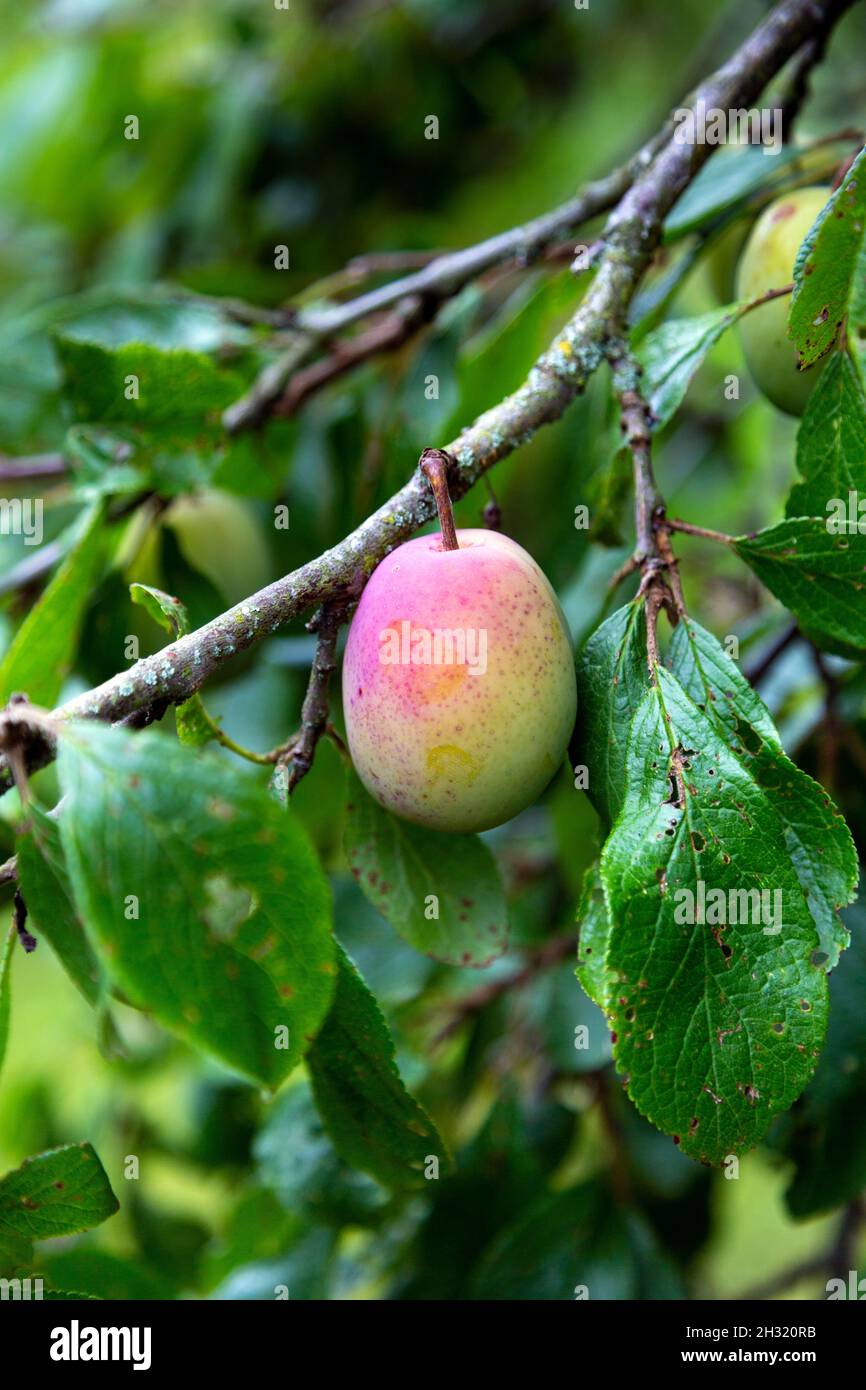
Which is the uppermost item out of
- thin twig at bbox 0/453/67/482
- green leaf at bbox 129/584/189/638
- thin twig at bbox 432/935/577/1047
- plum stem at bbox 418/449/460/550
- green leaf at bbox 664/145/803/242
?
green leaf at bbox 664/145/803/242

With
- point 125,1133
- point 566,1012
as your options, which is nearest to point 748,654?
point 566,1012

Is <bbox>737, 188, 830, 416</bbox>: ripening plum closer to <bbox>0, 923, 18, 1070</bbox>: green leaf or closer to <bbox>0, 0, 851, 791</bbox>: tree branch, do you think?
<bbox>0, 0, 851, 791</bbox>: tree branch

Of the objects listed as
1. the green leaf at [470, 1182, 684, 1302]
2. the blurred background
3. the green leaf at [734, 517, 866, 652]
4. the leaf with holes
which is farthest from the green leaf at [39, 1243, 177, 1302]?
the green leaf at [734, 517, 866, 652]

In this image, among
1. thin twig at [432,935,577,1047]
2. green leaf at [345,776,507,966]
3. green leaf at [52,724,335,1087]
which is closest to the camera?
green leaf at [52,724,335,1087]

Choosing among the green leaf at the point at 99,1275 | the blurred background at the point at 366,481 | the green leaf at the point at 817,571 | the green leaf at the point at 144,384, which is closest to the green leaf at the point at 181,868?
the blurred background at the point at 366,481

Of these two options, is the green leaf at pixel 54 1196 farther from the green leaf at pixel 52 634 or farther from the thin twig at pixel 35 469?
the thin twig at pixel 35 469

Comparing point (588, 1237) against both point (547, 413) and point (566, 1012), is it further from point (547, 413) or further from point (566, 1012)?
point (547, 413)
